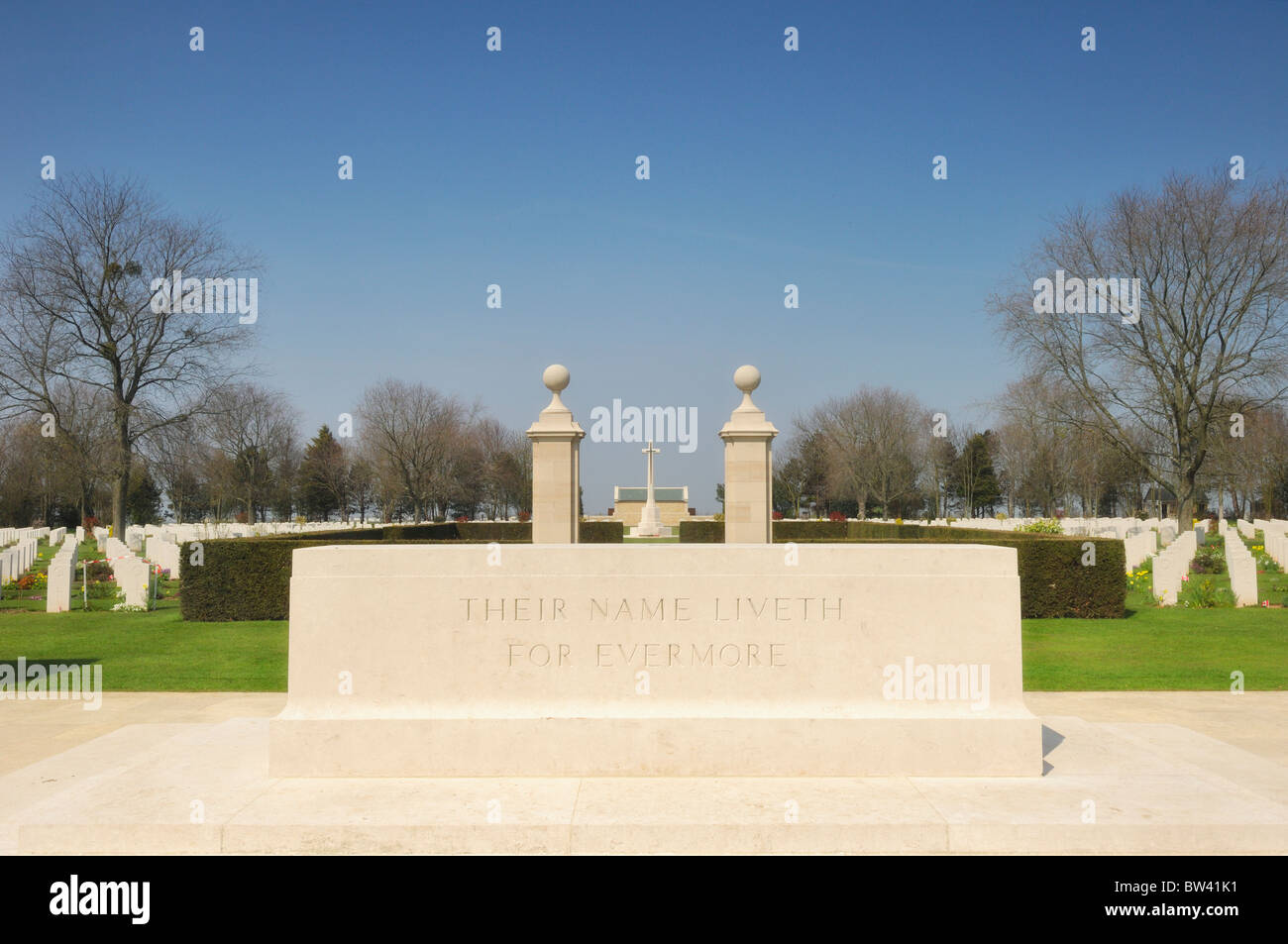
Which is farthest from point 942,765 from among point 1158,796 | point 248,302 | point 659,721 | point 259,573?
point 248,302

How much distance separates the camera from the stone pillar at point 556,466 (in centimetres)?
969

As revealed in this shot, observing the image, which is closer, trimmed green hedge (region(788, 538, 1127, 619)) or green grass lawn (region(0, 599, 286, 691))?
green grass lawn (region(0, 599, 286, 691))

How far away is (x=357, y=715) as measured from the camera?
512 centimetres

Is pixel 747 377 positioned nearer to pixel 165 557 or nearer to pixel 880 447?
pixel 165 557

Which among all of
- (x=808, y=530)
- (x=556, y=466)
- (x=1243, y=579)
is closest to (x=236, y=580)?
(x=556, y=466)

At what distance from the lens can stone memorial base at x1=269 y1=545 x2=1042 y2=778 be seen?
507 cm

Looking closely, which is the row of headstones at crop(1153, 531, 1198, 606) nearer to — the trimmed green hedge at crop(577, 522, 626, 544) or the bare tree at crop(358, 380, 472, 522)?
A: the trimmed green hedge at crop(577, 522, 626, 544)

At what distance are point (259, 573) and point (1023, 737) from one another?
41.5 ft

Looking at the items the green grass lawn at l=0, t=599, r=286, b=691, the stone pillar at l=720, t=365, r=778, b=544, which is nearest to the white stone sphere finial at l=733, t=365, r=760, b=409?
the stone pillar at l=720, t=365, r=778, b=544

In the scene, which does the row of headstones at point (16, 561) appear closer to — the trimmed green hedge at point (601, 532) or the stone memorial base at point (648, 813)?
the stone memorial base at point (648, 813)

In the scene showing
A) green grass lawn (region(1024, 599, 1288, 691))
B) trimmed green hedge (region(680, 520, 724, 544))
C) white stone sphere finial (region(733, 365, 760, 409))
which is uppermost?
white stone sphere finial (region(733, 365, 760, 409))

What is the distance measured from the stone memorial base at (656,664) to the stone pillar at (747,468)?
4201 millimetres

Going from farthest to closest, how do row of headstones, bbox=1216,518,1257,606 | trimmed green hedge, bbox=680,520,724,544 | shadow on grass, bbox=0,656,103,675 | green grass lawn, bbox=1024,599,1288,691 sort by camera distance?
1. trimmed green hedge, bbox=680,520,724,544
2. row of headstones, bbox=1216,518,1257,606
3. shadow on grass, bbox=0,656,103,675
4. green grass lawn, bbox=1024,599,1288,691

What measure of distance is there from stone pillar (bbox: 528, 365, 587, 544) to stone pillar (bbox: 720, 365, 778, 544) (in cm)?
183
